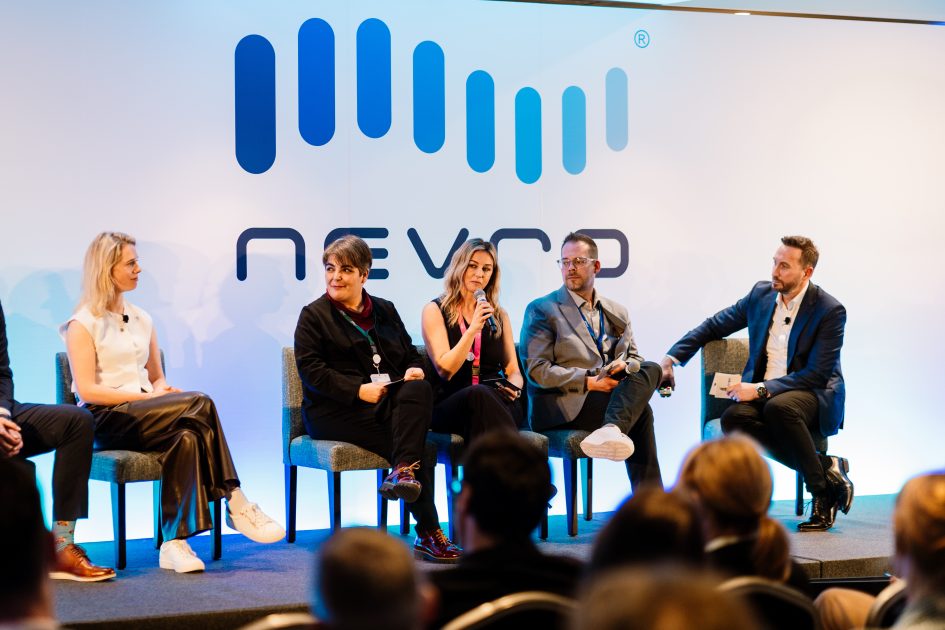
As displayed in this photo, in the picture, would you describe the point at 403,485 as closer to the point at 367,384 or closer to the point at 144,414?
the point at 367,384

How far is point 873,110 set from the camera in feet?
20.3

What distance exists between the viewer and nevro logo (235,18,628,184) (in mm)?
5195

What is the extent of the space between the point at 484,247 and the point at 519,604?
3.09 m

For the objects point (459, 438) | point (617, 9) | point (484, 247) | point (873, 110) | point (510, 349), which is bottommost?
point (459, 438)

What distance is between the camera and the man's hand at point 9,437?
3.71m

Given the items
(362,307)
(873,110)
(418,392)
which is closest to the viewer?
(418,392)

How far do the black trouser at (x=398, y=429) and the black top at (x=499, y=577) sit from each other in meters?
2.13

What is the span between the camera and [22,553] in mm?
1538

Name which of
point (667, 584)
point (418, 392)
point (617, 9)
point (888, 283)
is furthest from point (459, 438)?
point (667, 584)

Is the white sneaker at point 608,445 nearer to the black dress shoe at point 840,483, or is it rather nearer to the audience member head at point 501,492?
the black dress shoe at point 840,483

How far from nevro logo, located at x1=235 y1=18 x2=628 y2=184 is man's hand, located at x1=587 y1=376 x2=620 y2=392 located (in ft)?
4.41

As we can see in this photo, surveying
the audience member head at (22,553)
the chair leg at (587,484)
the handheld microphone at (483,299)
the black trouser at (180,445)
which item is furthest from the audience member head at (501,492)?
the chair leg at (587,484)

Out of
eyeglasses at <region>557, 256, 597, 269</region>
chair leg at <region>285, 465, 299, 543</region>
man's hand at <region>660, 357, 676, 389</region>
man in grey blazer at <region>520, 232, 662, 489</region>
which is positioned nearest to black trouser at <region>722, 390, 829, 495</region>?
man's hand at <region>660, 357, 676, 389</region>

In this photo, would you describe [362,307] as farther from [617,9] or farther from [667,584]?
[667,584]
